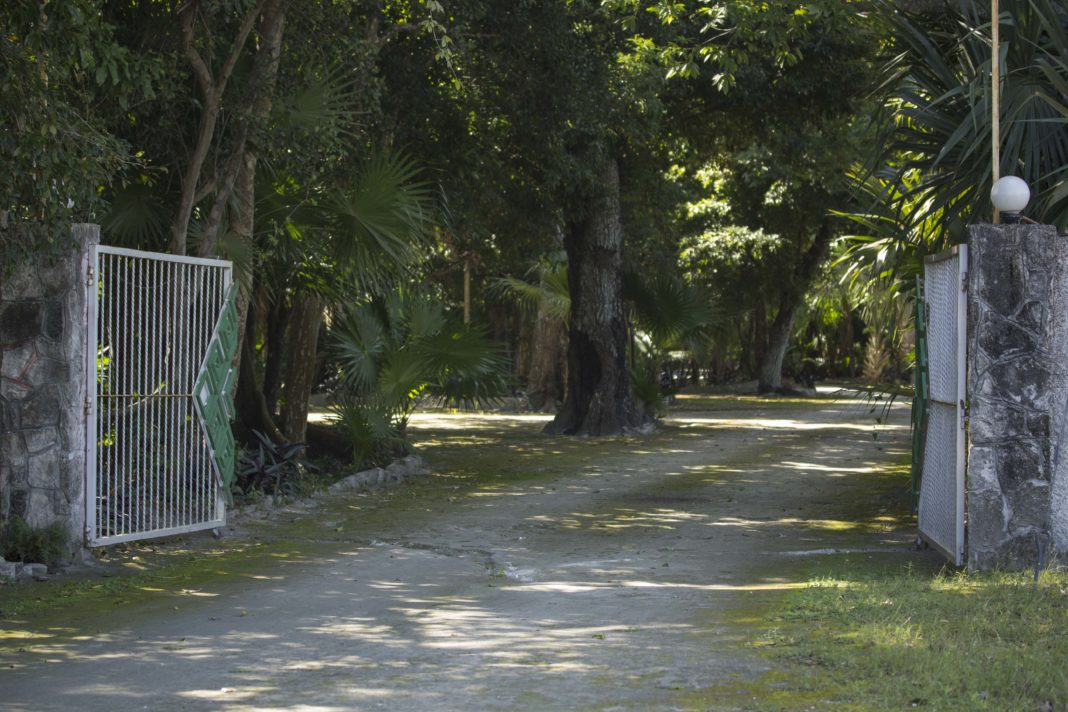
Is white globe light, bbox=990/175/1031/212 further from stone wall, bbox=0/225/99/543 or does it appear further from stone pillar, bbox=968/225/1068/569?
stone wall, bbox=0/225/99/543

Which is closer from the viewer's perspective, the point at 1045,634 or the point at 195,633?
the point at 1045,634

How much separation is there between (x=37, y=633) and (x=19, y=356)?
260 centimetres

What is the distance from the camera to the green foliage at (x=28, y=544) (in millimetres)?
8680

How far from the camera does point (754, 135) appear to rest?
79.8ft

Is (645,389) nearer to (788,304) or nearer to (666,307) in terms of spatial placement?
(666,307)

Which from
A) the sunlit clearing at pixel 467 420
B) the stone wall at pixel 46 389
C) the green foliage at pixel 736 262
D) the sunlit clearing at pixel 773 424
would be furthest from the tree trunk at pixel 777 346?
the stone wall at pixel 46 389

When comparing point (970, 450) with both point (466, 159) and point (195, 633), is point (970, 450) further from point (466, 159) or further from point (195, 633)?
point (466, 159)

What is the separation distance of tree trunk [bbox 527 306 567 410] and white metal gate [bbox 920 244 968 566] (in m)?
21.9

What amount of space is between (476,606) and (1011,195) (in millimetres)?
4205

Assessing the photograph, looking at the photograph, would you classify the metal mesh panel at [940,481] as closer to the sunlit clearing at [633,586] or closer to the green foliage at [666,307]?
the sunlit clearing at [633,586]

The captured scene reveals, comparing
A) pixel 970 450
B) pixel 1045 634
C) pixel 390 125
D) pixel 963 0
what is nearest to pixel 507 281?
pixel 390 125

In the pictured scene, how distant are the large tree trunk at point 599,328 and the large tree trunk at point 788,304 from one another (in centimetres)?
1429

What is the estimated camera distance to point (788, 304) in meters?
36.9

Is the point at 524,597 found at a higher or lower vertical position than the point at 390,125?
lower
